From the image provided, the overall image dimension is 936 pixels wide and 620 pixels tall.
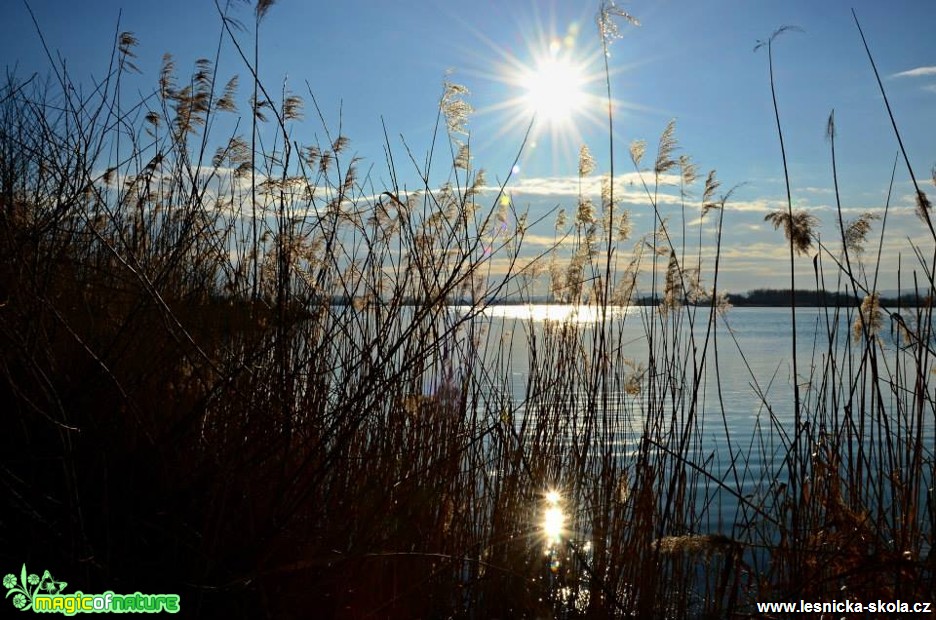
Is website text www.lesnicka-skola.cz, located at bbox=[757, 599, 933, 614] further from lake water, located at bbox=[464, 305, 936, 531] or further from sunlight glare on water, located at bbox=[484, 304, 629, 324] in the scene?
sunlight glare on water, located at bbox=[484, 304, 629, 324]

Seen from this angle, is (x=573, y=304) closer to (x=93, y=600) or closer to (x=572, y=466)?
(x=572, y=466)

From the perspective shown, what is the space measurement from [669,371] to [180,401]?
71.5 inches

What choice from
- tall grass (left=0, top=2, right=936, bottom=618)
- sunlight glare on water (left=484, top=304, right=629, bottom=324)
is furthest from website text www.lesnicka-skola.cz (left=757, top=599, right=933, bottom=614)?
sunlight glare on water (left=484, top=304, right=629, bottom=324)

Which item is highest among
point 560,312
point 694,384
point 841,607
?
point 560,312

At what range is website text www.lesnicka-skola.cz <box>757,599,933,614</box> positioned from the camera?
1.65 metres

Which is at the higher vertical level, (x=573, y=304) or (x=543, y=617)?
(x=573, y=304)

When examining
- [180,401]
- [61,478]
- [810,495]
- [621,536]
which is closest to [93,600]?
[61,478]

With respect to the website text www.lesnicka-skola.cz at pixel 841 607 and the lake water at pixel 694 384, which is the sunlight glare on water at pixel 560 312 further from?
the website text www.lesnicka-skola.cz at pixel 841 607

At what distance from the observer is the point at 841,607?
1743mm

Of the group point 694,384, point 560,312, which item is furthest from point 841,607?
point 560,312

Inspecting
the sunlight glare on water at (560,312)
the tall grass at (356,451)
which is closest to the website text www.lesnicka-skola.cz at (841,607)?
the tall grass at (356,451)

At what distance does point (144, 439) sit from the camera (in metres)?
2.04

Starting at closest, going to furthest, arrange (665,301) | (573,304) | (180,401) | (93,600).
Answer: (93,600)
(180,401)
(665,301)
(573,304)

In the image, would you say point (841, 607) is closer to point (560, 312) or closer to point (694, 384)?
point (694, 384)
